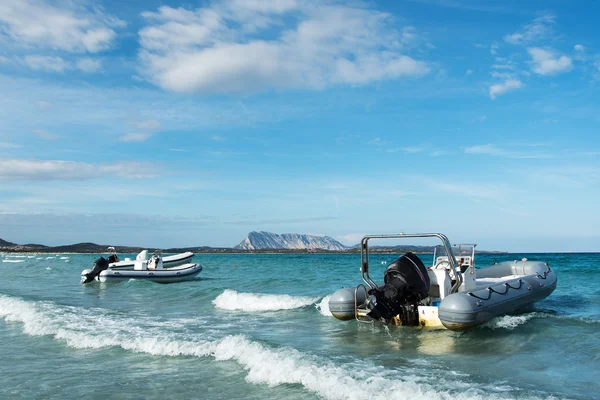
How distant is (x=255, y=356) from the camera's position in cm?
759

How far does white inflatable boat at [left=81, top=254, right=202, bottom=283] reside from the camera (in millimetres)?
23422

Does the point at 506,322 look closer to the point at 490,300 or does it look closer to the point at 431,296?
the point at 490,300

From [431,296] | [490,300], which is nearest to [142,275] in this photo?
[431,296]

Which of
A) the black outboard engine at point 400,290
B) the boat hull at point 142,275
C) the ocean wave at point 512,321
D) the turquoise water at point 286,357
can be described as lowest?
the turquoise water at point 286,357

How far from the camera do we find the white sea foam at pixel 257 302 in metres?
14.4

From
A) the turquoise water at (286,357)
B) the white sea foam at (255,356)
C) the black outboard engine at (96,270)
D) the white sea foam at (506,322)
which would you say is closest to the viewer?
the white sea foam at (255,356)

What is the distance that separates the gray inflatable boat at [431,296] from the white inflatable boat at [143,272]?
605 inches

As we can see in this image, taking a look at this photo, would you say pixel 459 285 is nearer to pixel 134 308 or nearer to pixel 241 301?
pixel 241 301

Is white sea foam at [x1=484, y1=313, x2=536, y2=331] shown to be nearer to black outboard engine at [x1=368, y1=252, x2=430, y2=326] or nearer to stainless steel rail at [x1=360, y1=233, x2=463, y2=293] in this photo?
stainless steel rail at [x1=360, y1=233, x2=463, y2=293]

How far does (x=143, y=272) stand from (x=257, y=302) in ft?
33.9

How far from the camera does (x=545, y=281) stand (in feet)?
38.2

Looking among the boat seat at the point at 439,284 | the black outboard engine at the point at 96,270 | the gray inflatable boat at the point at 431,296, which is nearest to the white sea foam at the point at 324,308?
the gray inflatable boat at the point at 431,296

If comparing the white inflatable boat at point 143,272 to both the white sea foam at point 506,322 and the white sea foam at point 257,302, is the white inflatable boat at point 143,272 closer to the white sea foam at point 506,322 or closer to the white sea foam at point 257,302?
the white sea foam at point 257,302

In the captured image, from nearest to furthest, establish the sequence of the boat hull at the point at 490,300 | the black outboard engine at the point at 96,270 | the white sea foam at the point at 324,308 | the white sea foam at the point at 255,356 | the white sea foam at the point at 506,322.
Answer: the white sea foam at the point at 255,356, the boat hull at the point at 490,300, the white sea foam at the point at 506,322, the white sea foam at the point at 324,308, the black outboard engine at the point at 96,270
